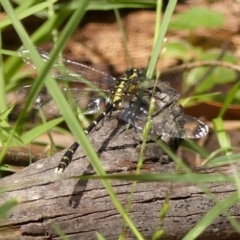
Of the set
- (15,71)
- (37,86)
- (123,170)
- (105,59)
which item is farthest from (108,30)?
(37,86)

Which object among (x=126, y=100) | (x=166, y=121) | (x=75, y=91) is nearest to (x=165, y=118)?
(x=166, y=121)

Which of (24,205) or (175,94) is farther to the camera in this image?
(175,94)

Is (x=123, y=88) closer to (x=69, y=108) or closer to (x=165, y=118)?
(x=165, y=118)

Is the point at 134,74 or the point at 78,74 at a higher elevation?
the point at 78,74

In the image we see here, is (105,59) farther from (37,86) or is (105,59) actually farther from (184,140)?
(37,86)

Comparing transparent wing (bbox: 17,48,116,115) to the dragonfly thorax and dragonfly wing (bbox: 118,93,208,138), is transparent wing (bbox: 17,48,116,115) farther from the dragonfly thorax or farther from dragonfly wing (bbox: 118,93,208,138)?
dragonfly wing (bbox: 118,93,208,138)

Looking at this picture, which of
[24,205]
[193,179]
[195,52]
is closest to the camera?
[193,179]

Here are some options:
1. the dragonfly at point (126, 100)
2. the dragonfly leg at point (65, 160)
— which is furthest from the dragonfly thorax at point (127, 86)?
the dragonfly leg at point (65, 160)
